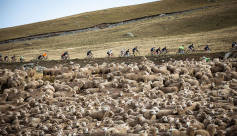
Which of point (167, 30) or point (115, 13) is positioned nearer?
point (167, 30)

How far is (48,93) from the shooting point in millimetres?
14492

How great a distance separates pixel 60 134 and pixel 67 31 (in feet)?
248

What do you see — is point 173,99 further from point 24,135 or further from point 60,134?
point 24,135

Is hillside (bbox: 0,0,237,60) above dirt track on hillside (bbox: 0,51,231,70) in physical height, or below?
above

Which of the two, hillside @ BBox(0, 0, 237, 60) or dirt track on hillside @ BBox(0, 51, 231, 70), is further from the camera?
hillside @ BBox(0, 0, 237, 60)

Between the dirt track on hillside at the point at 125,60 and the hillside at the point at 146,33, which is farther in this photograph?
the hillside at the point at 146,33

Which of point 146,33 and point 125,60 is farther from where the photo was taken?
point 146,33

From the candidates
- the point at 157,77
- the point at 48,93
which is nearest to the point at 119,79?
the point at 157,77

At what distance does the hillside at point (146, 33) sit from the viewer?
151 feet

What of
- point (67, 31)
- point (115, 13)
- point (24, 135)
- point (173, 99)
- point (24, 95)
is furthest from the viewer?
point (115, 13)

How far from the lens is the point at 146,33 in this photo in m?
62.4

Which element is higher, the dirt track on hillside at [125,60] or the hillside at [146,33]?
the hillside at [146,33]

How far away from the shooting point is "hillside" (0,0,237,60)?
46.2m

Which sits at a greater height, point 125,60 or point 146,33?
point 146,33
